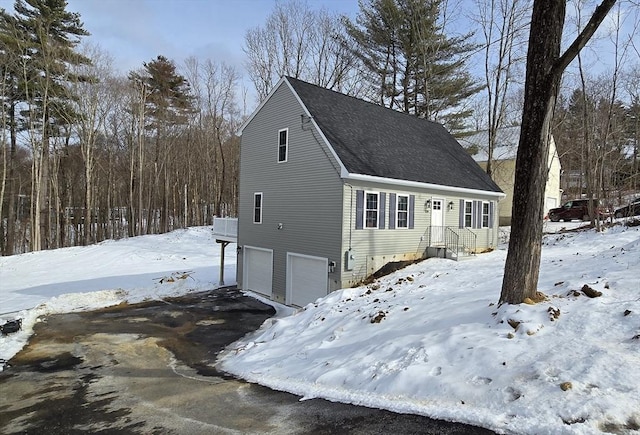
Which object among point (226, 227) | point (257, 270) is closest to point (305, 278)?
point (257, 270)

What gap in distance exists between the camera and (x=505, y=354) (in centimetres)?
488

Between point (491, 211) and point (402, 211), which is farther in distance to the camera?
point (491, 211)

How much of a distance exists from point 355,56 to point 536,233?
85.3 ft

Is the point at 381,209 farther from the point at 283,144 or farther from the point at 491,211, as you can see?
the point at 491,211

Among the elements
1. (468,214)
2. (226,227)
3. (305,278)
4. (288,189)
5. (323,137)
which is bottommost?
(305,278)

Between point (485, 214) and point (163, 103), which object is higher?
point (163, 103)

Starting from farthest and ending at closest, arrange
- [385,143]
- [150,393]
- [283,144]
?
[385,143] → [283,144] → [150,393]

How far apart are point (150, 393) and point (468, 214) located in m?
14.8

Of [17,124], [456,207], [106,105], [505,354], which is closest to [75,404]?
[505,354]

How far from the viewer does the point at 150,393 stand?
6160mm

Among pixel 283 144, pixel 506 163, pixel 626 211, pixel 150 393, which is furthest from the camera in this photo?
pixel 506 163

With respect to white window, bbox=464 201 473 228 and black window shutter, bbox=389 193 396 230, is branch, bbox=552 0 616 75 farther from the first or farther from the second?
white window, bbox=464 201 473 228

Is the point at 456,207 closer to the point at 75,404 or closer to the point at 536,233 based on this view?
the point at 536,233

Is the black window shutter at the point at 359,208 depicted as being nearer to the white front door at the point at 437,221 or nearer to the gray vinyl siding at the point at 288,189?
the gray vinyl siding at the point at 288,189
